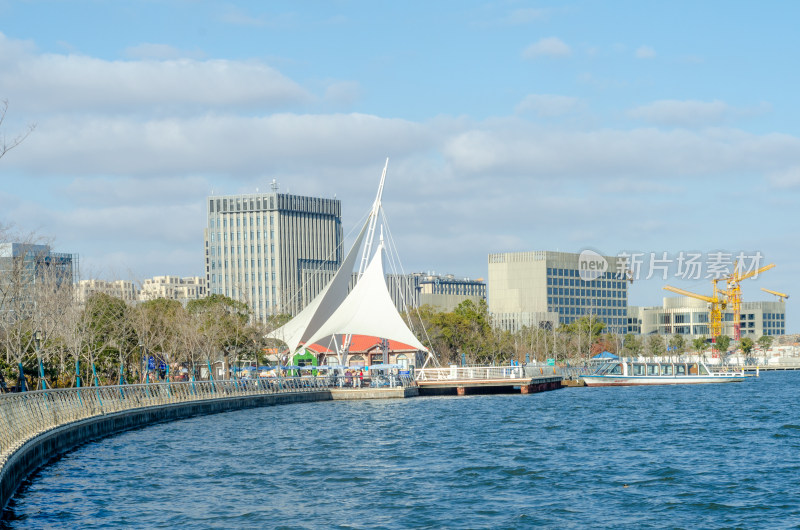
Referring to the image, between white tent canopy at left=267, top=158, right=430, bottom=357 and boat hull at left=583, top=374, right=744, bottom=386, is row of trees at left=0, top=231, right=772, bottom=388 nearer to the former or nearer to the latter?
white tent canopy at left=267, top=158, right=430, bottom=357

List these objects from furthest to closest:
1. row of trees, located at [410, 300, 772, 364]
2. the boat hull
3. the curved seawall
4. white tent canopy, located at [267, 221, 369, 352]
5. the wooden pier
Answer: row of trees, located at [410, 300, 772, 364], the boat hull, white tent canopy, located at [267, 221, 369, 352], the wooden pier, the curved seawall

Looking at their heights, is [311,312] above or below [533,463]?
above

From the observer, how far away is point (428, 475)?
116 ft

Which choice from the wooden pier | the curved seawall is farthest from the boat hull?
the curved seawall

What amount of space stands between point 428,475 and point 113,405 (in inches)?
871

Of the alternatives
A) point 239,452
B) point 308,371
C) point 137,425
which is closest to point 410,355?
point 308,371

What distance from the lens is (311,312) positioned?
297ft

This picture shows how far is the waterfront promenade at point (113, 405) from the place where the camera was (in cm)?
3219

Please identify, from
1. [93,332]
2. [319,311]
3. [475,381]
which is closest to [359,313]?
[319,311]

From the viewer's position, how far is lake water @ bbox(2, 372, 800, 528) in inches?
1085

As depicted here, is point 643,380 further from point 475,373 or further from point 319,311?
point 319,311

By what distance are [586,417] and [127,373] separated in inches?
1411

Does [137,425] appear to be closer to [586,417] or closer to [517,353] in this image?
[586,417]

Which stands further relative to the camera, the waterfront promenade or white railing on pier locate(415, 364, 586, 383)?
white railing on pier locate(415, 364, 586, 383)
